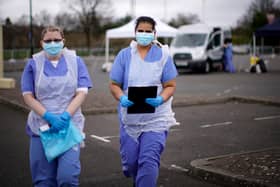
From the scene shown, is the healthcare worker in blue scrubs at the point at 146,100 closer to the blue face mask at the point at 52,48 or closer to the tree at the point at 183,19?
the blue face mask at the point at 52,48

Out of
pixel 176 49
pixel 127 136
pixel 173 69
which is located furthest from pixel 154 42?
pixel 176 49

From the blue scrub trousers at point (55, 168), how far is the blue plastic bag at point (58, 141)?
6 cm

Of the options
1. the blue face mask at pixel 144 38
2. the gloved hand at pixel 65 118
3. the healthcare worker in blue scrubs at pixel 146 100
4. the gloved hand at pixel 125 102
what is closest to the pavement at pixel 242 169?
the healthcare worker in blue scrubs at pixel 146 100

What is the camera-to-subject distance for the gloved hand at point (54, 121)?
4184 mm

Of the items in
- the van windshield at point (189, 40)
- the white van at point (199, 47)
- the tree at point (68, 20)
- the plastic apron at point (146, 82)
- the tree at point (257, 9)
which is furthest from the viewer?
the tree at point (257, 9)

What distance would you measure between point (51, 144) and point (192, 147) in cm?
416

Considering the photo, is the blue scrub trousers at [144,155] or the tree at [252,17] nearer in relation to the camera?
the blue scrub trousers at [144,155]

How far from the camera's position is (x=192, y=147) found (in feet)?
26.3

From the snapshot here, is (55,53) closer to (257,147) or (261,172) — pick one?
(261,172)

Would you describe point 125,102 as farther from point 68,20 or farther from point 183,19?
point 183,19

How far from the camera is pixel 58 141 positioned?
4.25 m

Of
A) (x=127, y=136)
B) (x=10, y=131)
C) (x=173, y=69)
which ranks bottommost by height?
(x=10, y=131)

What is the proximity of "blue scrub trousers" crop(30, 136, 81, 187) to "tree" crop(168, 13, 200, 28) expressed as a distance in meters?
63.8

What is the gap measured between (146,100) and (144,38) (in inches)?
25.0
